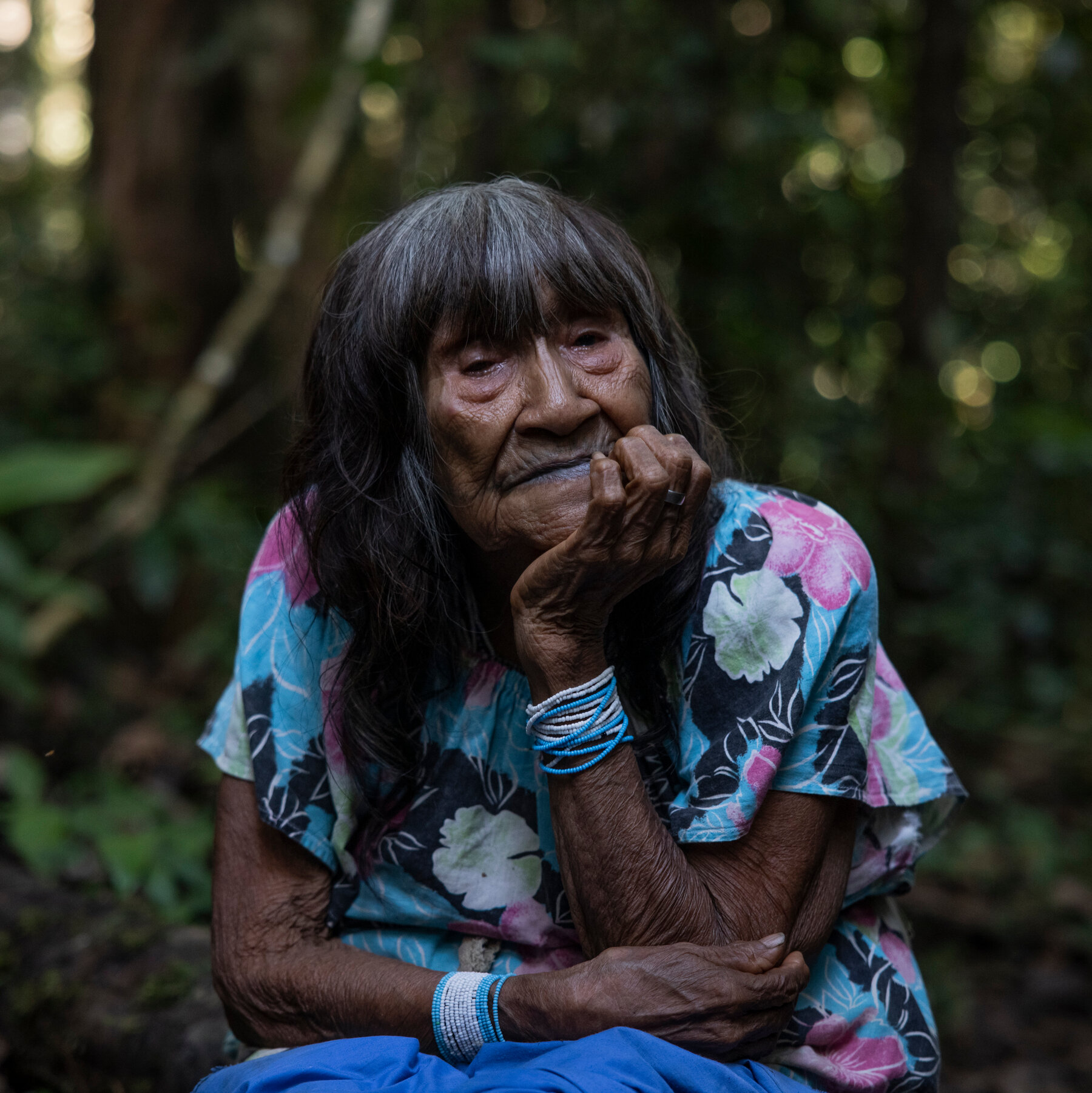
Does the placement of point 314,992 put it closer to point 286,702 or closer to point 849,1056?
point 286,702

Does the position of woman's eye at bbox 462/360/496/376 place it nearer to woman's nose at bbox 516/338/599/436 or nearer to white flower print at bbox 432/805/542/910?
woman's nose at bbox 516/338/599/436

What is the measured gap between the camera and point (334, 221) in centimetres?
744

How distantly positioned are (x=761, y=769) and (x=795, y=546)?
1.17 feet

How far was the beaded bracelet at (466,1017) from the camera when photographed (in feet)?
5.38

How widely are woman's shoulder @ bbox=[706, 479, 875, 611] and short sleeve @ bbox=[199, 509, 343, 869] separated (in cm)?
69

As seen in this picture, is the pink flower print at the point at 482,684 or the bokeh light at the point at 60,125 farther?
the bokeh light at the point at 60,125

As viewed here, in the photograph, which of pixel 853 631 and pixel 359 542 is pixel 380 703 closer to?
pixel 359 542

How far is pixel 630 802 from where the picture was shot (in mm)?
1575

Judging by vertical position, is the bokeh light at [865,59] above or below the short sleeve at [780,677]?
above

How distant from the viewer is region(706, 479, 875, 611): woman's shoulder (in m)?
1.70

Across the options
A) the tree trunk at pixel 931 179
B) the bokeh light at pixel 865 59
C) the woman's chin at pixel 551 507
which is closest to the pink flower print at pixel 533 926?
the woman's chin at pixel 551 507

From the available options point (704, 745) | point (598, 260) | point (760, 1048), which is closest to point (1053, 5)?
point (598, 260)

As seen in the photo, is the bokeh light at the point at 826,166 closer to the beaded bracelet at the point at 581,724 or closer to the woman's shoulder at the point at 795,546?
the woman's shoulder at the point at 795,546

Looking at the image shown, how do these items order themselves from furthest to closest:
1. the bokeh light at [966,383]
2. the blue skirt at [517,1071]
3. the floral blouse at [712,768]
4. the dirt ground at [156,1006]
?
the bokeh light at [966,383] → the dirt ground at [156,1006] → the floral blouse at [712,768] → the blue skirt at [517,1071]
